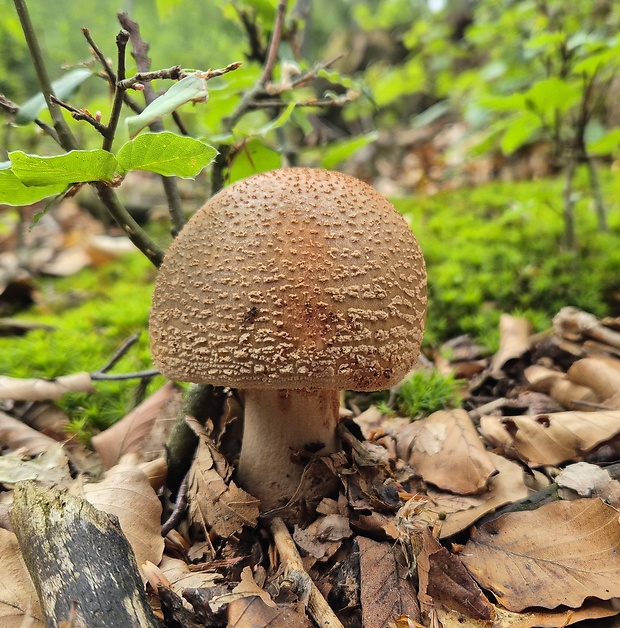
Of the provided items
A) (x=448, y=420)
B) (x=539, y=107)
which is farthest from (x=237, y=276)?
(x=539, y=107)

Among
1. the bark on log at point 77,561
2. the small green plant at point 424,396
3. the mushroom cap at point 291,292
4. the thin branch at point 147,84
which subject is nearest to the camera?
the bark on log at point 77,561

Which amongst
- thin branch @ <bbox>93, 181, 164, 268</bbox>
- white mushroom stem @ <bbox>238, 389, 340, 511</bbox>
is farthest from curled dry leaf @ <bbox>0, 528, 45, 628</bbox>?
thin branch @ <bbox>93, 181, 164, 268</bbox>

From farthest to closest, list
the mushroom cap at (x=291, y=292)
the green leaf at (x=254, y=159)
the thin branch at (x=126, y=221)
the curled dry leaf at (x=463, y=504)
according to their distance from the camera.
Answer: the green leaf at (x=254, y=159) < the thin branch at (x=126, y=221) < the curled dry leaf at (x=463, y=504) < the mushroom cap at (x=291, y=292)

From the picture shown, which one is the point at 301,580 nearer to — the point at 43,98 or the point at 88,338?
the point at 43,98

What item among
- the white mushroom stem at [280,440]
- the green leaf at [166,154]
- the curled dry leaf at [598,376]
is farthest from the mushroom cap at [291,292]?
the curled dry leaf at [598,376]

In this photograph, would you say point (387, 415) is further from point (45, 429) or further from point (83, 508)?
point (45, 429)

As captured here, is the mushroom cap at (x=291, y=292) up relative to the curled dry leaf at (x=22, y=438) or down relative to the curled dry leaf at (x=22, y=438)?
up

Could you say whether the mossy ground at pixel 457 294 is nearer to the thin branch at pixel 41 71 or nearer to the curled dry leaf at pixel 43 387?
the curled dry leaf at pixel 43 387

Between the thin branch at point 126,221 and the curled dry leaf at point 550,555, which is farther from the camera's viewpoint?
the thin branch at point 126,221
